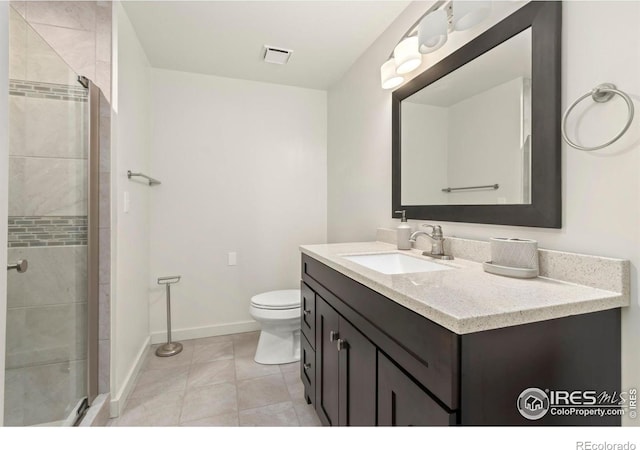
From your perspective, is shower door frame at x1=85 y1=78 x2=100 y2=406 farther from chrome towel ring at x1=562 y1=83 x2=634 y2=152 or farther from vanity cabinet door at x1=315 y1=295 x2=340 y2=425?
chrome towel ring at x1=562 y1=83 x2=634 y2=152

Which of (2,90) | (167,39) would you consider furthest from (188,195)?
(2,90)

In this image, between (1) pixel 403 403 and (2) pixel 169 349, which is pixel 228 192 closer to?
(2) pixel 169 349

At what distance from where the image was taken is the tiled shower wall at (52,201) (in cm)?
115

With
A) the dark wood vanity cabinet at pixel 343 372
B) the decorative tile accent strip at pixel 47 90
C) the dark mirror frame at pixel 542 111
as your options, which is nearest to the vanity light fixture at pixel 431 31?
the dark mirror frame at pixel 542 111

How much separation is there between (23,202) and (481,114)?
1933 mm

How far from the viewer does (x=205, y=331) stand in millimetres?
2488

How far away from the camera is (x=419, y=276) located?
936mm

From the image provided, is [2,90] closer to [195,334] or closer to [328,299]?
[328,299]

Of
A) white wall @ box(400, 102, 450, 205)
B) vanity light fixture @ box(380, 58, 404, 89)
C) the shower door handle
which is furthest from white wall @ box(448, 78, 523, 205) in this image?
the shower door handle

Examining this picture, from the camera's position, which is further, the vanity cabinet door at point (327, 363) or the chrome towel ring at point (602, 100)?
the vanity cabinet door at point (327, 363)

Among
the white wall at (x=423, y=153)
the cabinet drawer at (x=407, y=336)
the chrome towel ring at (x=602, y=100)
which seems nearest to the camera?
the cabinet drawer at (x=407, y=336)

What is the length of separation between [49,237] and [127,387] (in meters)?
0.97

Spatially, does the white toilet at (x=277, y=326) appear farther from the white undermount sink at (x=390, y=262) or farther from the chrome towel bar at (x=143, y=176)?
the chrome towel bar at (x=143, y=176)

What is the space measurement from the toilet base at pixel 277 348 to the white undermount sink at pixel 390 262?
3.32 feet
